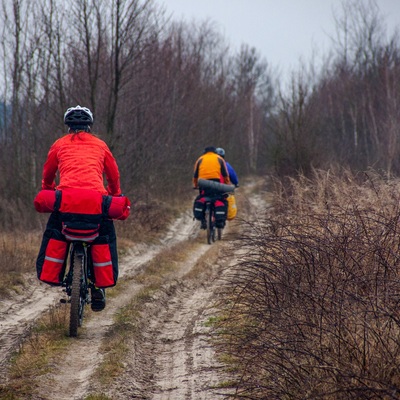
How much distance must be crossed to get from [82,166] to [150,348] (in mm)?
1701

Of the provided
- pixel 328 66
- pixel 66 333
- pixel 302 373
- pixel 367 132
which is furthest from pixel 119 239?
pixel 328 66

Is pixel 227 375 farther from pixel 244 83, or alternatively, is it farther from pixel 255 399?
pixel 244 83

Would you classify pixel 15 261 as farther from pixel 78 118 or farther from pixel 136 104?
pixel 136 104

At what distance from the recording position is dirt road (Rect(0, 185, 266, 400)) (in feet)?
14.8

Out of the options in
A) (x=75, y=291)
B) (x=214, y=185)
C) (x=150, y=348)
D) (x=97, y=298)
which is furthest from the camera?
(x=214, y=185)

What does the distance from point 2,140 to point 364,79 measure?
23.9 meters

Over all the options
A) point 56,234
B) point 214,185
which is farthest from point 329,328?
point 214,185

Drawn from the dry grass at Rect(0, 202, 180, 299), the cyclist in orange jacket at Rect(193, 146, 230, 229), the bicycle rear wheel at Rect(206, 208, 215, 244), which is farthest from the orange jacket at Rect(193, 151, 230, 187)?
the dry grass at Rect(0, 202, 180, 299)

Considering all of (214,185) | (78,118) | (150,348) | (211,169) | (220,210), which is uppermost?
Result: (78,118)

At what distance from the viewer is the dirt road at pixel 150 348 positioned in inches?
177

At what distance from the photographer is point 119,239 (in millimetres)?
12477

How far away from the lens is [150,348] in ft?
18.6

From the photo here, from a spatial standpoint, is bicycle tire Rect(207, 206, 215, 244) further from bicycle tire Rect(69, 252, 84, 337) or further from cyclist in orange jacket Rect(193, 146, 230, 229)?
bicycle tire Rect(69, 252, 84, 337)

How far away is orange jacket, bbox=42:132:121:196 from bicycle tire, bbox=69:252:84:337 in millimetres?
667
